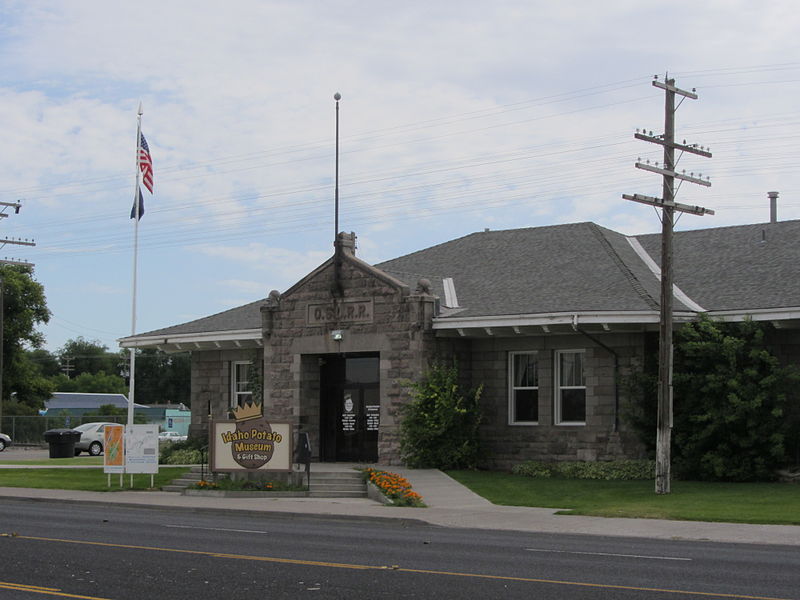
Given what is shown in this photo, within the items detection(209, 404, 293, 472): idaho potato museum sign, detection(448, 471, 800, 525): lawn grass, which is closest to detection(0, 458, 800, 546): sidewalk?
detection(448, 471, 800, 525): lawn grass

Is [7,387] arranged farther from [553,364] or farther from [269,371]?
[553,364]

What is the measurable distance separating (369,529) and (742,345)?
1081 cm

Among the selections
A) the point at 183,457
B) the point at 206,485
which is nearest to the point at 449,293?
the point at 206,485

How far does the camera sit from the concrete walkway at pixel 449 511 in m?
16.8

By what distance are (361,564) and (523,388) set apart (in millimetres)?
16493

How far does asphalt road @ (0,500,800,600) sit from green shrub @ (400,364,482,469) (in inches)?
352

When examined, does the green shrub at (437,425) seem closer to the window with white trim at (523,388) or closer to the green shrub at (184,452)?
the window with white trim at (523,388)

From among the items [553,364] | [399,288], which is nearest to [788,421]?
[553,364]

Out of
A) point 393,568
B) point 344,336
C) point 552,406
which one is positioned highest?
point 344,336

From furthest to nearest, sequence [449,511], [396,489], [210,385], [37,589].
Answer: [210,385], [396,489], [449,511], [37,589]

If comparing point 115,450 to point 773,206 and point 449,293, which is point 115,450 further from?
point 773,206

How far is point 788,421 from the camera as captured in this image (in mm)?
24844

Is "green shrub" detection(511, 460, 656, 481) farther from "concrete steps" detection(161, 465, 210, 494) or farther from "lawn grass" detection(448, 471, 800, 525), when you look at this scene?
"concrete steps" detection(161, 465, 210, 494)

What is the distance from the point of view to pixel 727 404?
2456cm
